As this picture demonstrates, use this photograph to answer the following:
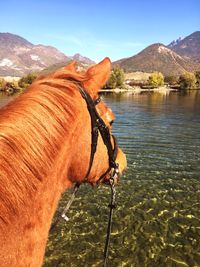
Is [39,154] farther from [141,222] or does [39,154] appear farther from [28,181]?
[141,222]

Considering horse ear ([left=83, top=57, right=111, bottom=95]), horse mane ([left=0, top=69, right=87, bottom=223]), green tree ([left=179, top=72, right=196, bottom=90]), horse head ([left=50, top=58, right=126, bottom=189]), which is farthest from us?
green tree ([left=179, top=72, right=196, bottom=90])

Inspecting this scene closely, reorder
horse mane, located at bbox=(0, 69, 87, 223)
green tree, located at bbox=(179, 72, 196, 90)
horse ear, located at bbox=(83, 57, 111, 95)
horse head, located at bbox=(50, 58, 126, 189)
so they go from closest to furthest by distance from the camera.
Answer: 1. horse mane, located at bbox=(0, 69, 87, 223)
2. horse head, located at bbox=(50, 58, 126, 189)
3. horse ear, located at bbox=(83, 57, 111, 95)
4. green tree, located at bbox=(179, 72, 196, 90)

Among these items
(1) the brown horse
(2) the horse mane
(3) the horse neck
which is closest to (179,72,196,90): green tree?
(1) the brown horse

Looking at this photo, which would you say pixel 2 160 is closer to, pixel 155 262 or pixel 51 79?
pixel 51 79

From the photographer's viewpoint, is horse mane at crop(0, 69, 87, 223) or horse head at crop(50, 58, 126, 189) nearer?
horse mane at crop(0, 69, 87, 223)

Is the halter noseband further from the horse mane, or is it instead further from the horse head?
the horse mane

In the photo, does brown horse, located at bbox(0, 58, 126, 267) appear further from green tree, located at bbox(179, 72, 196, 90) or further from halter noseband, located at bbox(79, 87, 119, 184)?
green tree, located at bbox(179, 72, 196, 90)

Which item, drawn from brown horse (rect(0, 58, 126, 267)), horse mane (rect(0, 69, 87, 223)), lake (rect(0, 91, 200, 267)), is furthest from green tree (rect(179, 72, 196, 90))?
horse mane (rect(0, 69, 87, 223))

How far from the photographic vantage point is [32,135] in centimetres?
233

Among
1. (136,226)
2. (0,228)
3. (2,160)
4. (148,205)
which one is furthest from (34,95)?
(148,205)

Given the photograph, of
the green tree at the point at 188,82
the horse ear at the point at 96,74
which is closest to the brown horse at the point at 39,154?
the horse ear at the point at 96,74

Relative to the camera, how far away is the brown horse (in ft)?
7.19

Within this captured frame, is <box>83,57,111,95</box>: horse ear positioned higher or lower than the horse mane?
higher

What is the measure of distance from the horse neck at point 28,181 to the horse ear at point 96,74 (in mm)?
432
